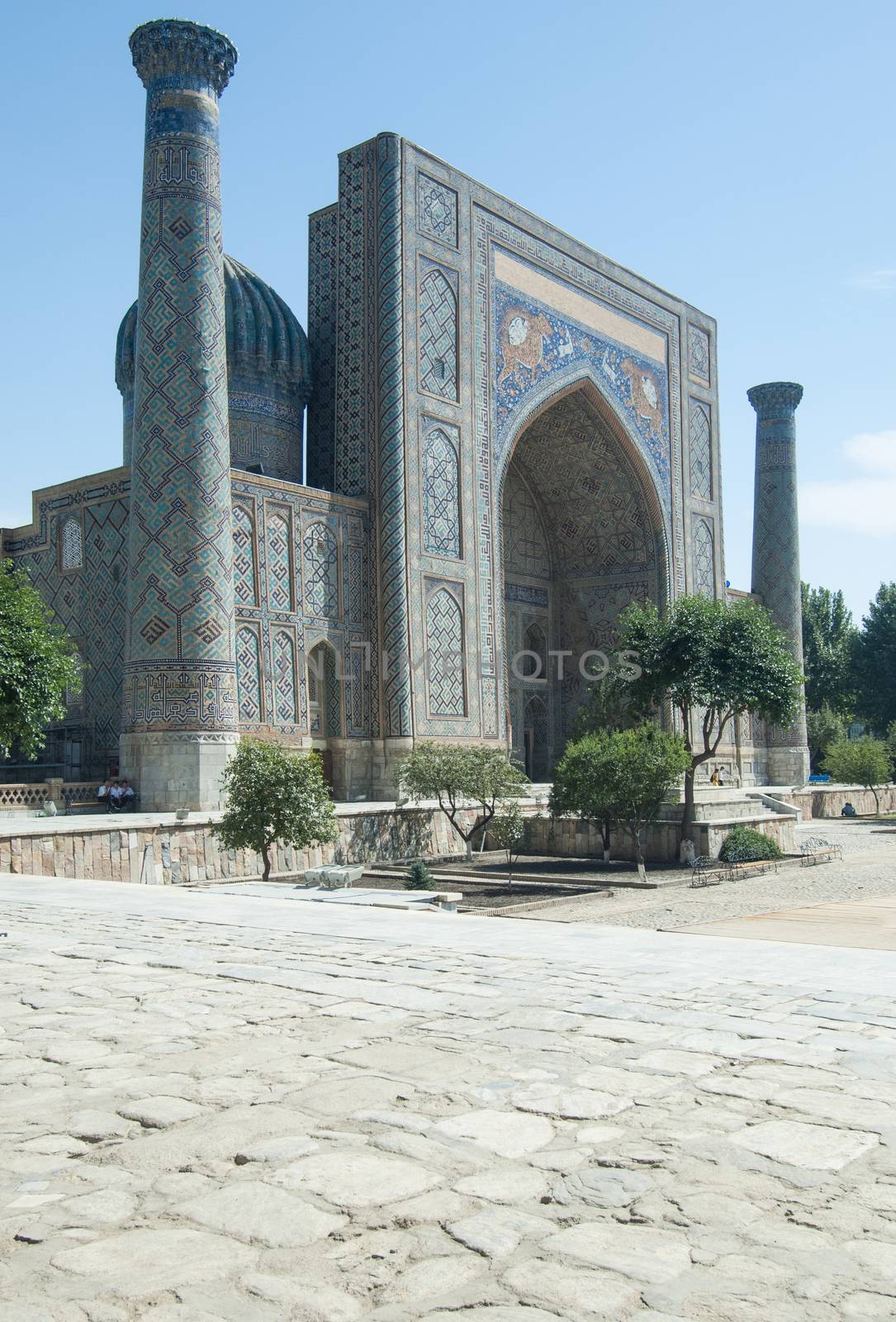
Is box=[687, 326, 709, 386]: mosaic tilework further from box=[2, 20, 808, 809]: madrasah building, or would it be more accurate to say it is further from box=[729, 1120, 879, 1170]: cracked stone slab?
box=[729, 1120, 879, 1170]: cracked stone slab

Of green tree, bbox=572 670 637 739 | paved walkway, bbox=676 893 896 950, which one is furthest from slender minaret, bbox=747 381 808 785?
paved walkway, bbox=676 893 896 950

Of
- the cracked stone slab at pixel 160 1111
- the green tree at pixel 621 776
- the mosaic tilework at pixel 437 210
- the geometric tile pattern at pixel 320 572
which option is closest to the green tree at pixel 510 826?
the green tree at pixel 621 776

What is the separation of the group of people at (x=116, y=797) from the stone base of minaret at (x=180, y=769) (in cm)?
13

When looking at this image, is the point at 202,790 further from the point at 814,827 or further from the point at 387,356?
the point at 814,827

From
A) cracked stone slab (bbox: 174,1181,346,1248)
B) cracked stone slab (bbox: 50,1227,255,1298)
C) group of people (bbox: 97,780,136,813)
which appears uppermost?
group of people (bbox: 97,780,136,813)

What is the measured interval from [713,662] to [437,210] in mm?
8671

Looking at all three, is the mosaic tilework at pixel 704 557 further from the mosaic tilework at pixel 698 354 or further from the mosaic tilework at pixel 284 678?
the mosaic tilework at pixel 284 678

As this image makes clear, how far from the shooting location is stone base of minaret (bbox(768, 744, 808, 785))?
85.8ft

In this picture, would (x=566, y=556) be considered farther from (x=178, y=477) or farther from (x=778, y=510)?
(x=178, y=477)

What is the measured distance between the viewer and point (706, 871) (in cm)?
1369

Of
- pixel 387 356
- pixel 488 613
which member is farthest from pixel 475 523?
pixel 387 356

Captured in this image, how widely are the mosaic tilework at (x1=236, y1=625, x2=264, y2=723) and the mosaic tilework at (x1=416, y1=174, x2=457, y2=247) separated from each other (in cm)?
723

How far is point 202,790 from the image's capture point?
13797 millimetres

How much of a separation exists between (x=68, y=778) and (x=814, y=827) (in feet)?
41.9
